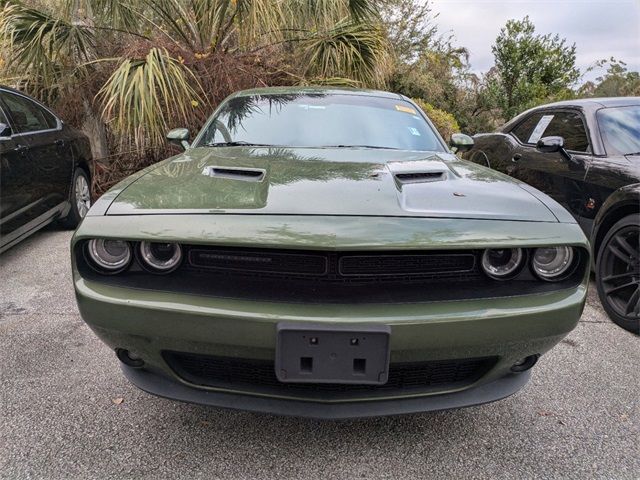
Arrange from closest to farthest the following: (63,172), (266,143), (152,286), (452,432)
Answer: (152,286)
(452,432)
(266,143)
(63,172)

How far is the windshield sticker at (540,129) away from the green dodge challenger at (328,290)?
301 centimetres

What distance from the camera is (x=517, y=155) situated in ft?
15.0

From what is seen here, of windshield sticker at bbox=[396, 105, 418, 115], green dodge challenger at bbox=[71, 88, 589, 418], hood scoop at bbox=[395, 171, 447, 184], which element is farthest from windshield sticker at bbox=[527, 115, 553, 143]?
green dodge challenger at bbox=[71, 88, 589, 418]

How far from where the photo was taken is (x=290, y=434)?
1933 millimetres

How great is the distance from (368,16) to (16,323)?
18.7ft

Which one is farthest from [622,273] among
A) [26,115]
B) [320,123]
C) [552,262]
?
[26,115]

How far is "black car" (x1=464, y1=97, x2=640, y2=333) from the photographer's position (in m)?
3.04

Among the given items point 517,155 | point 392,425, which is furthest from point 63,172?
point 517,155

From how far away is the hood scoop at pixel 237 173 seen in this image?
6.43 ft

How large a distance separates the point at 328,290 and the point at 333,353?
0.22m

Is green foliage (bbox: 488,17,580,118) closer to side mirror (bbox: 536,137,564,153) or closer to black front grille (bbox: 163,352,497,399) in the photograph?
side mirror (bbox: 536,137,564,153)

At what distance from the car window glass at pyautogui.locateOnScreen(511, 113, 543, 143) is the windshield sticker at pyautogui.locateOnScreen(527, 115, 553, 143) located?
2.3 inches

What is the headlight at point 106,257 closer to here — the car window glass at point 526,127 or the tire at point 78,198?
the tire at point 78,198

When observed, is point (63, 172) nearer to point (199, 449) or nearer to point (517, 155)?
point (199, 449)
